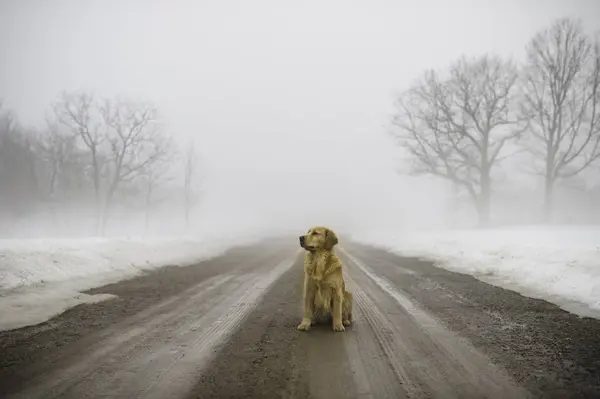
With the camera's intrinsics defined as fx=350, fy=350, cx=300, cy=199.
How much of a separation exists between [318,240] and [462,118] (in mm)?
30716

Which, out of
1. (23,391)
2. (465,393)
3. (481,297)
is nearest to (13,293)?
(23,391)

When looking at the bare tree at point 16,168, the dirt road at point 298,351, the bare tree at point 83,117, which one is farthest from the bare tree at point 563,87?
the bare tree at point 16,168

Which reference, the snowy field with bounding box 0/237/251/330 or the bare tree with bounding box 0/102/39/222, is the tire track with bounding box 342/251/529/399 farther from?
the bare tree with bounding box 0/102/39/222

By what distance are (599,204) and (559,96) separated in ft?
153

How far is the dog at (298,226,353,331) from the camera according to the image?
529cm

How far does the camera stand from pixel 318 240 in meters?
5.33

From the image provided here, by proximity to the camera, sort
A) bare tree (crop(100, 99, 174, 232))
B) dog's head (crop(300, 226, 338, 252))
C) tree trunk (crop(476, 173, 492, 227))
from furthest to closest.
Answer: bare tree (crop(100, 99, 174, 232)), tree trunk (crop(476, 173, 492, 227)), dog's head (crop(300, 226, 338, 252))

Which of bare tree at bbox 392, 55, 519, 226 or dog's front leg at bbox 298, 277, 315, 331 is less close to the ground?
bare tree at bbox 392, 55, 519, 226

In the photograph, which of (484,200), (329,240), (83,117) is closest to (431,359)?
(329,240)

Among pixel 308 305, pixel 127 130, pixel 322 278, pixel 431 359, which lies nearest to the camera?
pixel 431 359

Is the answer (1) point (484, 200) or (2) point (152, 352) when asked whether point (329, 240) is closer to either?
(2) point (152, 352)

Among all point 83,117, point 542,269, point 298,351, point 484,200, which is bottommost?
point 298,351

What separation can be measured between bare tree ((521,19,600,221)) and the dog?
29.7 meters

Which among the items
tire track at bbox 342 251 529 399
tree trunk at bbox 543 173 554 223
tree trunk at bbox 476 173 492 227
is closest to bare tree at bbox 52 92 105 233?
tire track at bbox 342 251 529 399
